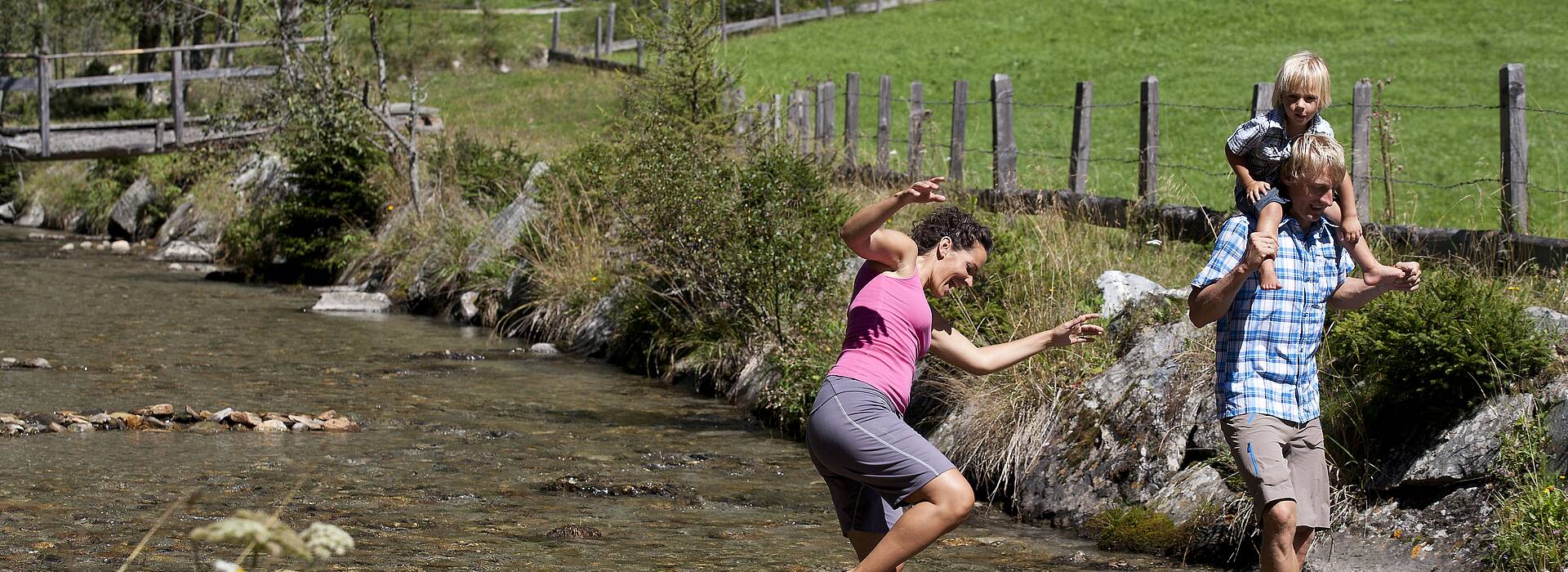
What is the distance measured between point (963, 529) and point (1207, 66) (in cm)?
2388

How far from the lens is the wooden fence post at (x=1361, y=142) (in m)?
10.1

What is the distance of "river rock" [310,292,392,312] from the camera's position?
16.4 metres

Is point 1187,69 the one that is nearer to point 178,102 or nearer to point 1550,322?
point 178,102

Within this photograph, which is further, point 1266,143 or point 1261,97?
point 1261,97

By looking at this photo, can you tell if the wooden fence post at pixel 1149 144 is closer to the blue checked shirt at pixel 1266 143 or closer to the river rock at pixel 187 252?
the blue checked shirt at pixel 1266 143

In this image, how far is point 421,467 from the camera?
8.64 m

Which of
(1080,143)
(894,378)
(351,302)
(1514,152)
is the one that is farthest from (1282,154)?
(351,302)

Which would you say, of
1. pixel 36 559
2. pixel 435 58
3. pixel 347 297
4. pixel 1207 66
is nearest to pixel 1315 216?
pixel 36 559

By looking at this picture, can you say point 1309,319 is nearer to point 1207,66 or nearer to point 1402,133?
point 1402,133

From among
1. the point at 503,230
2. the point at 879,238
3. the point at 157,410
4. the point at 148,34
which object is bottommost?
the point at 157,410

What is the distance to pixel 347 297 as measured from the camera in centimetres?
1658

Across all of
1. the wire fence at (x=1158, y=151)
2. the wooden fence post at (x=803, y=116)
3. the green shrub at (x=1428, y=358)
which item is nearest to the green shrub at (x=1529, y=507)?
the green shrub at (x=1428, y=358)

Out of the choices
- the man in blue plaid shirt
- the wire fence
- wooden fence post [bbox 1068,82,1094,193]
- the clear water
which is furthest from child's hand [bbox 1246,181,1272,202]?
wooden fence post [bbox 1068,82,1094,193]

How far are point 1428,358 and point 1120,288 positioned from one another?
2902 mm
